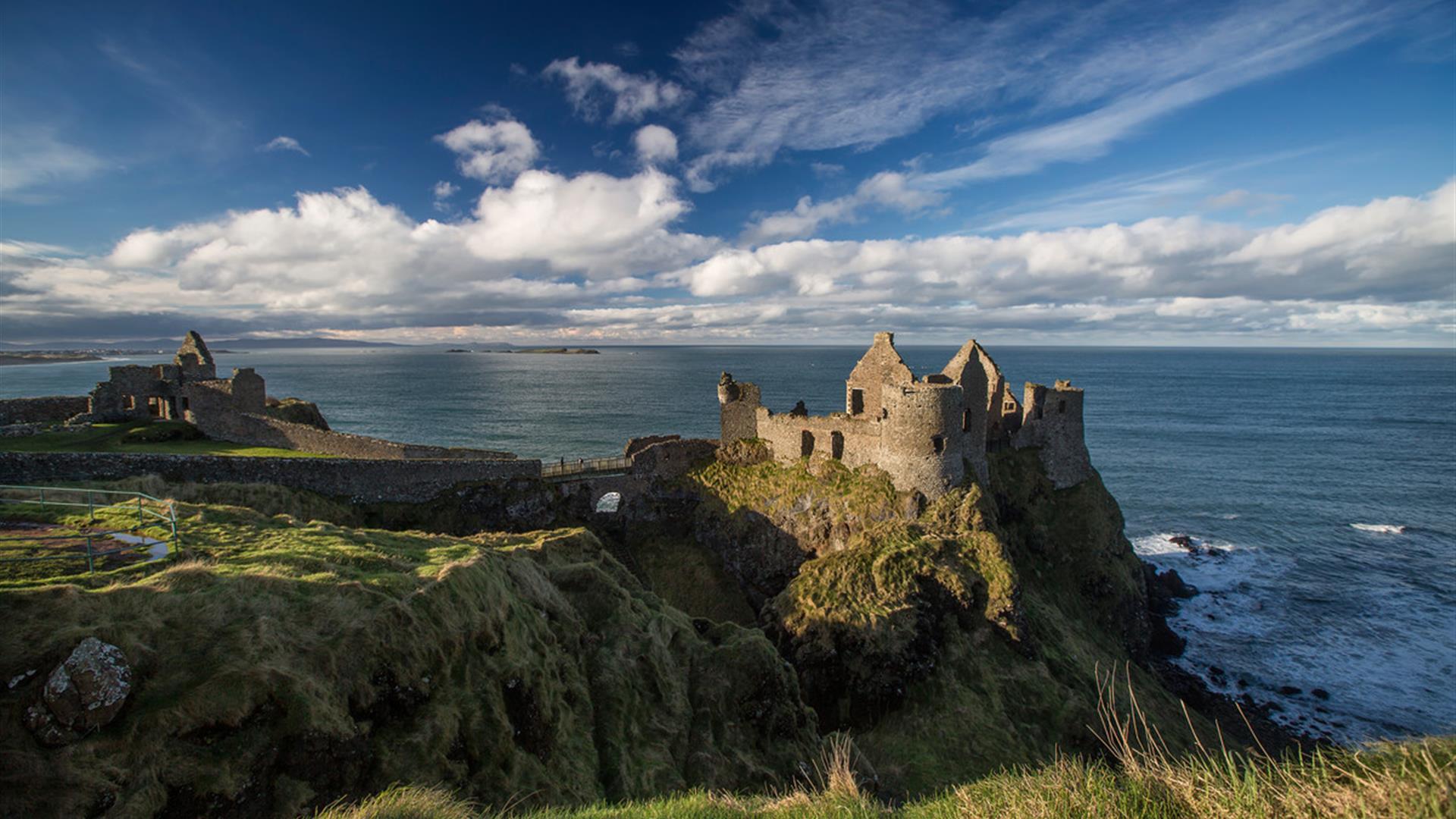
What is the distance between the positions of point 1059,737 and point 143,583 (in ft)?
84.3

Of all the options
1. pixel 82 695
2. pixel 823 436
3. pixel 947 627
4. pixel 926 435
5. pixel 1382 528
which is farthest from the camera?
pixel 1382 528

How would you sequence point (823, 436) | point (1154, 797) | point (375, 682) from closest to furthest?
point (1154, 797) → point (375, 682) → point (823, 436)

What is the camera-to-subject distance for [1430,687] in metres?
31.1

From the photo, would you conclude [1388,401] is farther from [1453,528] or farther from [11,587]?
[11,587]

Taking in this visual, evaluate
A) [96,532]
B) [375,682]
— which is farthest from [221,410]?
[375,682]

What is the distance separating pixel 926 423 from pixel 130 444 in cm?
4000

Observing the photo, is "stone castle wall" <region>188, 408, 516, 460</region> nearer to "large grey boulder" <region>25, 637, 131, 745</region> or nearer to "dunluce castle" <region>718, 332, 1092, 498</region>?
"dunluce castle" <region>718, 332, 1092, 498</region>

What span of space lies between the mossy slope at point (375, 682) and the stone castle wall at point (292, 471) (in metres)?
12.1

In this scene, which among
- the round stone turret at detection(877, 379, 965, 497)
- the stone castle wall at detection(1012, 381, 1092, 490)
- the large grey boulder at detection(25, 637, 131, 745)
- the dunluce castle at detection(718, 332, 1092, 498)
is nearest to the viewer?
the large grey boulder at detection(25, 637, 131, 745)

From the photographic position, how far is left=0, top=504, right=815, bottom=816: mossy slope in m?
8.53

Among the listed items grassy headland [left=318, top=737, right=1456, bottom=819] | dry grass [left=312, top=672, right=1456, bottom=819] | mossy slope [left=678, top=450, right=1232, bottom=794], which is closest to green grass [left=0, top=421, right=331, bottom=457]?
mossy slope [left=678, top=450, right=1232, bottom=794]

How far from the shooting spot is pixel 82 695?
8320 mm

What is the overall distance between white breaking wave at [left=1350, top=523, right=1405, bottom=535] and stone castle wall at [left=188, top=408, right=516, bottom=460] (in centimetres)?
6652

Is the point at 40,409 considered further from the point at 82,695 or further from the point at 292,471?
the point at 82,695
